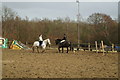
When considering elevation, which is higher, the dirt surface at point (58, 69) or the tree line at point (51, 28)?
the tree line at point (51, 28)

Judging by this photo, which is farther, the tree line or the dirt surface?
the tree line

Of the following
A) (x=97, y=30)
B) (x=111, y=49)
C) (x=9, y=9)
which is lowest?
(x=111, y=49)

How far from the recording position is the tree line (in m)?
43.7

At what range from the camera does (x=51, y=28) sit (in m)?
46.8

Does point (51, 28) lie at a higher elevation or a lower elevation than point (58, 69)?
higher

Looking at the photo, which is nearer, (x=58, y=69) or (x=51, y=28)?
(x=58, y=69)

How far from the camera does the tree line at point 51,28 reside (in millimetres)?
43719

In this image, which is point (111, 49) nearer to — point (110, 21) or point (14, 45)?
point (14, 45)

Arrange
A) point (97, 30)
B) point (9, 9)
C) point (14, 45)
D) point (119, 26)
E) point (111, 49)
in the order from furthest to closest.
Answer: point (9, 9) < point (97, 30) < point (119, 26) < point (14, 45) < point (111, 49)

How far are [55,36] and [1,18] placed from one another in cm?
1177

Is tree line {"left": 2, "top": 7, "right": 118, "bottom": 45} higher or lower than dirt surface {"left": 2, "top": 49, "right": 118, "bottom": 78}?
higher

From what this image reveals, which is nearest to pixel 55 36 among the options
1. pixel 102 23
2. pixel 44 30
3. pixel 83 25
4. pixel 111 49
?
pixel 44 30

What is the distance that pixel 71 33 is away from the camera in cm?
4612

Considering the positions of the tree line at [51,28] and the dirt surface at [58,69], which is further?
the tree line at [51,28]
